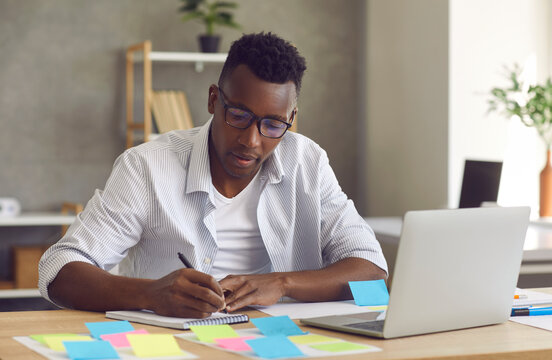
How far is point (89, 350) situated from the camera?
103cm

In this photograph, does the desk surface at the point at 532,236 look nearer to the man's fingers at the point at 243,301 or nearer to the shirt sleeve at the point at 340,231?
the shirt sleeve at the point at 340,231

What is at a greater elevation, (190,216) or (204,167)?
(204,167)

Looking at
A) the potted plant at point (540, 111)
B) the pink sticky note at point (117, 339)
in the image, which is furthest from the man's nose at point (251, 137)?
the potted plant at point (540, 111)

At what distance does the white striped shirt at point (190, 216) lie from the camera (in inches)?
62.6

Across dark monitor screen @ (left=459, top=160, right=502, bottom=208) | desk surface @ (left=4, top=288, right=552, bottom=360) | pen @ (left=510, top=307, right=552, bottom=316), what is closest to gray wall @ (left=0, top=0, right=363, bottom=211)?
dark monitor screen @ (left=459, top=160, right=502, bottom=208)

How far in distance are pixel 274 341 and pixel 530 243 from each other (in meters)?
1.61

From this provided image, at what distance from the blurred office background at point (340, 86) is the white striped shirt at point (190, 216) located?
183 cm

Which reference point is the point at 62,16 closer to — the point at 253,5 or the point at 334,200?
the point at 253,5

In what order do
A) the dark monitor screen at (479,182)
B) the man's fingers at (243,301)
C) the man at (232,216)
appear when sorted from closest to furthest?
the man's fingers at (243,301), the man at (232,216), the dark monitor screen at (479,182)

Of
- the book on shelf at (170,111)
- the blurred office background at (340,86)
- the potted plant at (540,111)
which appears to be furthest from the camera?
the book on shelf at (170,111)

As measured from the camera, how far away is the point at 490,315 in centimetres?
128

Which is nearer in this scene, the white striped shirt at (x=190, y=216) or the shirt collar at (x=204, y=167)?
the white striped shirt at (x=190, y=216)

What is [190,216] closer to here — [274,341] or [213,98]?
[213,98]

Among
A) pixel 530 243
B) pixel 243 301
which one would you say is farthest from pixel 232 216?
pixel 530 243
